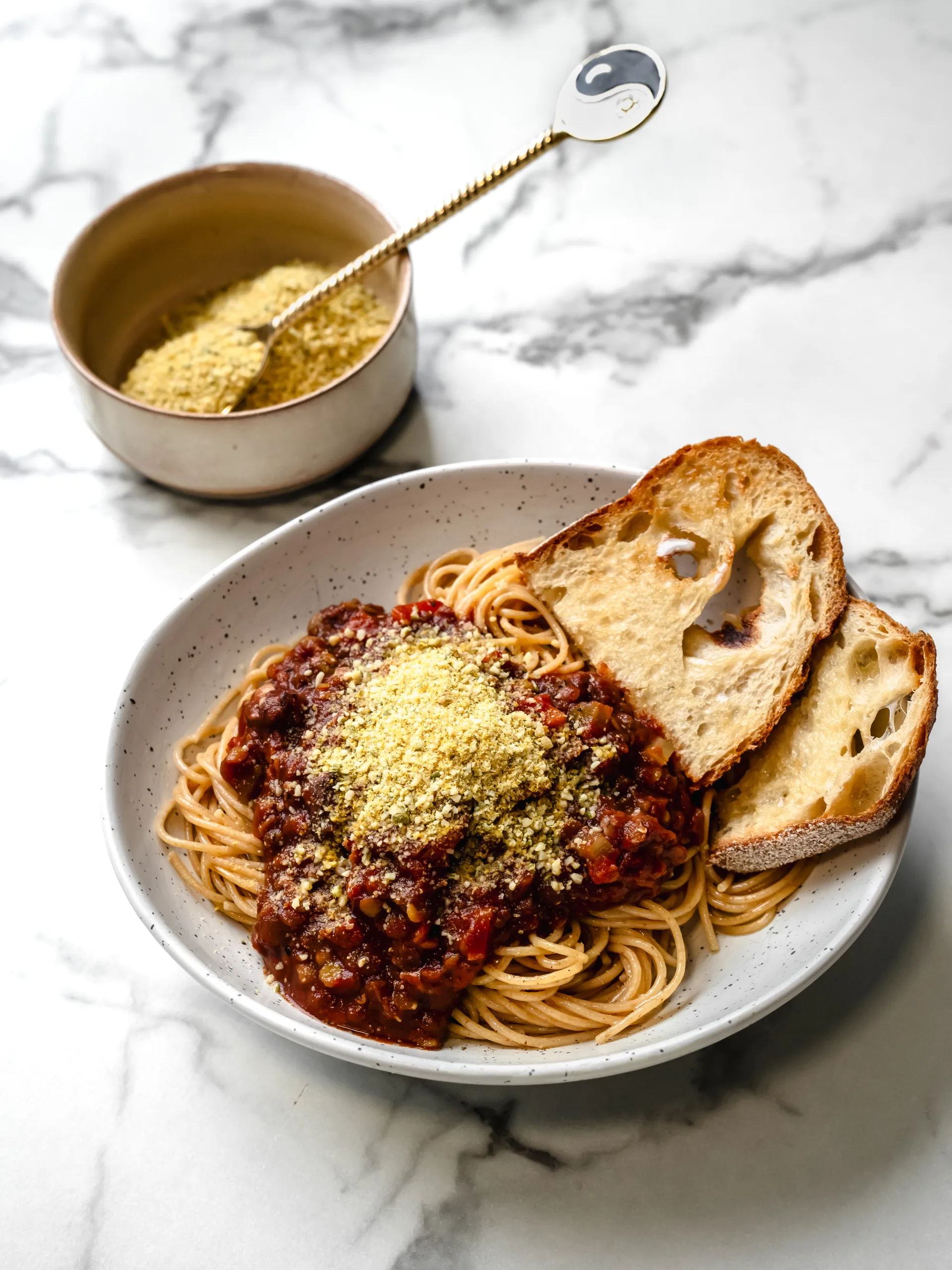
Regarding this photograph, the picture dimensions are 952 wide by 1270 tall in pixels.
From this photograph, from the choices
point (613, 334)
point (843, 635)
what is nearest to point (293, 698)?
point (843, 635)

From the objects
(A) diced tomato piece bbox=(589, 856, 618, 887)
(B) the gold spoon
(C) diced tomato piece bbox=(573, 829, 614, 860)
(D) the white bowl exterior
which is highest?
(B) the gold spoon

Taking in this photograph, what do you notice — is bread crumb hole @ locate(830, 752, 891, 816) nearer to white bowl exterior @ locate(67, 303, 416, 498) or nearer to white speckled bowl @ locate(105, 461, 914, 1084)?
white speckled bowl @ locate(105, 461, 914, 1084)

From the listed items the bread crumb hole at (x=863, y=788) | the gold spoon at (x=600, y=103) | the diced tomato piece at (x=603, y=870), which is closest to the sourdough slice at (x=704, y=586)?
the bread crumb hole at (x=863, y=788)

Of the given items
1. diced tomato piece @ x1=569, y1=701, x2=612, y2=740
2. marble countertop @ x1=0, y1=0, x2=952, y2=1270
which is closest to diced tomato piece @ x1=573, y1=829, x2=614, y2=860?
diced tomato piece @ x1=569, y1=701, x2=612, y2=740

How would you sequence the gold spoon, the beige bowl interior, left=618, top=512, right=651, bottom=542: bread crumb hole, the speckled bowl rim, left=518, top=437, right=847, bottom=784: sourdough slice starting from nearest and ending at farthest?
left=518, top=437, right=847, bottom=784: sourdough slice → left=618, top=512, right=651, bottom=542: bread crumb hole → the gold spoon → the speckled bowl rim → the beige bowl interior

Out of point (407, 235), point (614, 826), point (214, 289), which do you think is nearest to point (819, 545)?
point (614, 826)

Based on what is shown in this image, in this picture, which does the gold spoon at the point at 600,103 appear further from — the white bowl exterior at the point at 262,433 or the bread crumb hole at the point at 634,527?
the bread crumb hole at the point at 634,527
